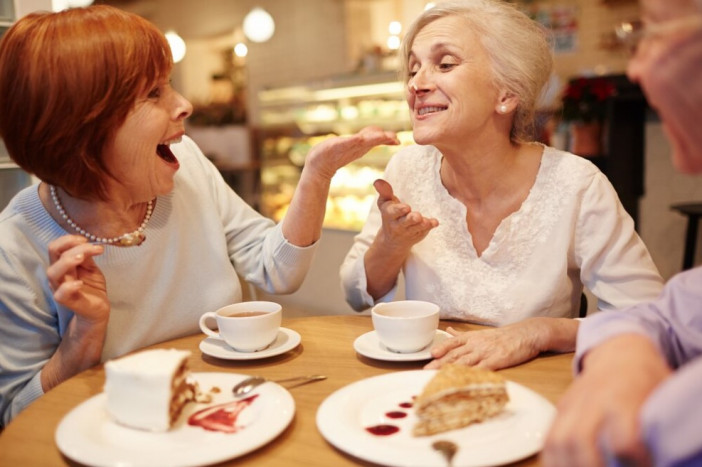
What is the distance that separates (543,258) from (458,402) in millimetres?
897

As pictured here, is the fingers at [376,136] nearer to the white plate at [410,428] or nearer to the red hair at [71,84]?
the red hair at [71,84]

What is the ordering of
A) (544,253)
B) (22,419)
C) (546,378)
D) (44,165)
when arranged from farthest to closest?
(544,253), (44,165), (546,378), (22,419)

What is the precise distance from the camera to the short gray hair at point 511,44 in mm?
1904

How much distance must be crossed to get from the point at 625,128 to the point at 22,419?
4.77 m

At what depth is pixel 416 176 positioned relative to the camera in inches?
85.2

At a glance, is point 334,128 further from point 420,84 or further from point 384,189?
point 384,189

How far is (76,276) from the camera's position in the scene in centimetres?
136

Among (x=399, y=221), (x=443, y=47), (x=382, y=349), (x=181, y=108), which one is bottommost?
(x=382, y=349)

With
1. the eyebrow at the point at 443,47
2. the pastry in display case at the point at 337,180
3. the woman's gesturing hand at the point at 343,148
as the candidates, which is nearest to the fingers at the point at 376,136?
the woman's gesturing hand at the point at 343,148

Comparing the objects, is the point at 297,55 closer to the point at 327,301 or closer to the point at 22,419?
the point at 327,301

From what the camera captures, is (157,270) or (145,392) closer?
(145,392)

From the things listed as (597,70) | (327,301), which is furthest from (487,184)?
(597,70)

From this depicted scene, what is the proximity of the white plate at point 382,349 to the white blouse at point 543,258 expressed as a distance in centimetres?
36

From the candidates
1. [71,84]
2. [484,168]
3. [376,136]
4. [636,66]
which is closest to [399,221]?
[376,136]
